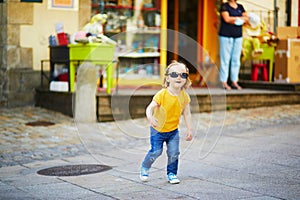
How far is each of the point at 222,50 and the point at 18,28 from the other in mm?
4021

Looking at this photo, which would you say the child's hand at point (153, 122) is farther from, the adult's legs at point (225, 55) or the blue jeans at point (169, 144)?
the adult's legs at point (225, 55)

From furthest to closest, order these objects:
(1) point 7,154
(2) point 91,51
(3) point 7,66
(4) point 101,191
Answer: (3) point 7,66
(2) point 91,51
(1) point 7,154
(4) point 101,191

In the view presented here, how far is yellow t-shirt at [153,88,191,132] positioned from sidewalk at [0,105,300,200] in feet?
1.87

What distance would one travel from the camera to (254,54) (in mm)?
13891

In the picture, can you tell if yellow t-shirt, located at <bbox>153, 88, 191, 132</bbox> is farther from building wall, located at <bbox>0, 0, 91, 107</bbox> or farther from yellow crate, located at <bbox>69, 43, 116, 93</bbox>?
building wall, located at <bbox>0, 0, 91, 107</bbox>

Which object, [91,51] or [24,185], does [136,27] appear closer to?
[91,51]

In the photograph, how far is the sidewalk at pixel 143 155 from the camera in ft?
19.2

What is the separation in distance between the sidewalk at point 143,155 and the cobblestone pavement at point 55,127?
0.04ft

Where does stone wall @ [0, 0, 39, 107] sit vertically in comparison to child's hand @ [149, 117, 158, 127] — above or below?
above

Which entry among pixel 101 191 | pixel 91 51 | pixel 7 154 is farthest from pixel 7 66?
pixel 101 191

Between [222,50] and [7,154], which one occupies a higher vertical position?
[222,50]

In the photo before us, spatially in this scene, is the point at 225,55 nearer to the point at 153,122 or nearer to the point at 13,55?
the point at 13,55

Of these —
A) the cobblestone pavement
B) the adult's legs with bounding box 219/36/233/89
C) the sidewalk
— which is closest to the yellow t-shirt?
the sidewalk

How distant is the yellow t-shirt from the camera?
6.02 m
